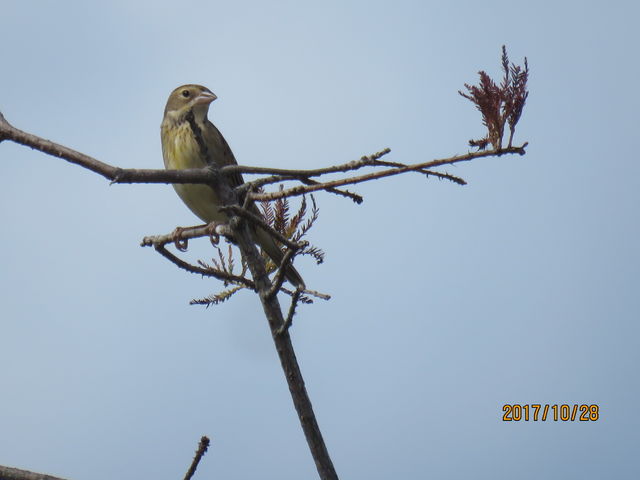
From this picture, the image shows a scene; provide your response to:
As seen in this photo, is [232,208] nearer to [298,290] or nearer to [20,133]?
[298,290]

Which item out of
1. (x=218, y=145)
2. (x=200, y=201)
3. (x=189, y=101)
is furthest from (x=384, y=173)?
(x=189, y=101)

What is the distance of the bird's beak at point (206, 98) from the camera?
645 centimetres

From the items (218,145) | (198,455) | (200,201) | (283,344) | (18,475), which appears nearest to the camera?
(18,475)

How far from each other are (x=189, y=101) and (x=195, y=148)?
0.67 m

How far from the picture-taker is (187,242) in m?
4.73

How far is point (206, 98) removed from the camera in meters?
6.46

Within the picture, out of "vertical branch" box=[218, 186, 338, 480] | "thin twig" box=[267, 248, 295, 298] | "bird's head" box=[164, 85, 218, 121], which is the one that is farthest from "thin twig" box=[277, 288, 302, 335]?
"bird's head" box=[164, 85, 218, 121]

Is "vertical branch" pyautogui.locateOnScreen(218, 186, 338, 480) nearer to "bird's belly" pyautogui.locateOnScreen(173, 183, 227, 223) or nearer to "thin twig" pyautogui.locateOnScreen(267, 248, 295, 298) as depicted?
"thin twig" pyautogui.locateOnScreen(267, 248, 295, 298)

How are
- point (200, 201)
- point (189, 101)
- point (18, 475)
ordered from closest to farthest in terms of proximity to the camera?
1. point (18, 475)
2. point (200, 201)
3. point (189, 101)

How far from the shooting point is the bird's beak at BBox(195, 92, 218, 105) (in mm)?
6445

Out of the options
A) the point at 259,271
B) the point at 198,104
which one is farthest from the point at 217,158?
the point at 259,271

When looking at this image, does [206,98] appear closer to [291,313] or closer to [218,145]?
[218,145]

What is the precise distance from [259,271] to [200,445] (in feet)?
2.20

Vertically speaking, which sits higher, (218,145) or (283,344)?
(218,145)
